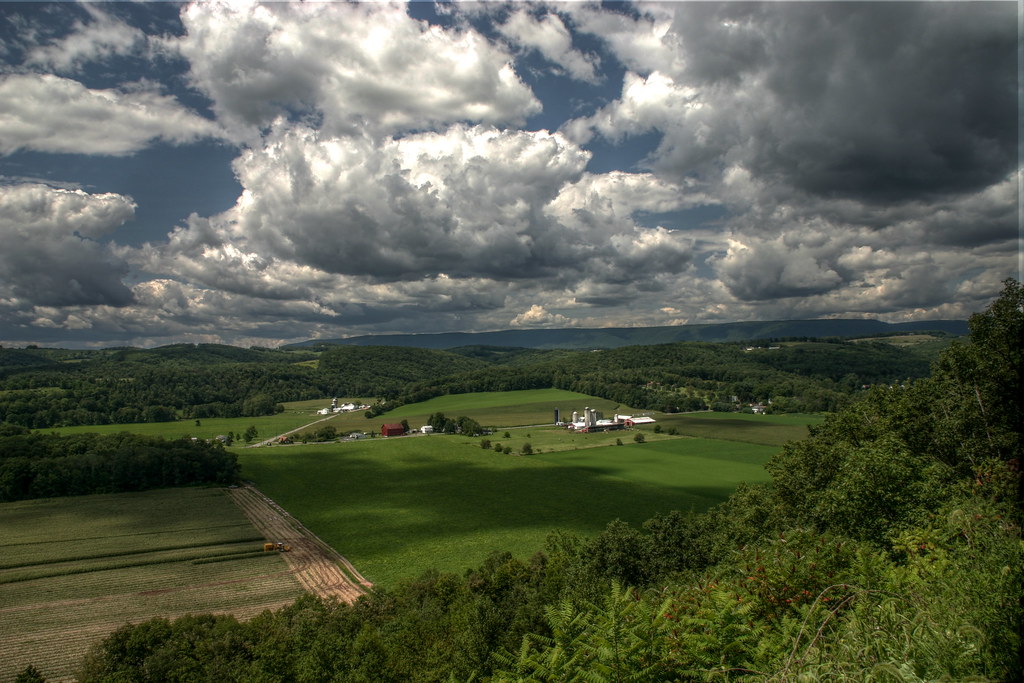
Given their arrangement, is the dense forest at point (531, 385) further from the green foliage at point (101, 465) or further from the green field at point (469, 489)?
the green foliage at point (101, 465)

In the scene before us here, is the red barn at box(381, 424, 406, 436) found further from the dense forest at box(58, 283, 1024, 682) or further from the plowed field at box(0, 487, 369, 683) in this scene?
the dense forest at box(58, 283, 1024, 682)

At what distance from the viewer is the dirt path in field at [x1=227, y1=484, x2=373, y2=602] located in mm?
35781

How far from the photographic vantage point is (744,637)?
23.3 ft

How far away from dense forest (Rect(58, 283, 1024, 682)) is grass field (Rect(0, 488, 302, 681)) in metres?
7.08

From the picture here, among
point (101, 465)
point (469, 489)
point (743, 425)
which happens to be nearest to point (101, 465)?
point (101, 465)

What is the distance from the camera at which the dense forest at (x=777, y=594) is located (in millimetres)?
6094

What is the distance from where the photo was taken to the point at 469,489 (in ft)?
208

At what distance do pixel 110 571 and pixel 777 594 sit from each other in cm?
4629

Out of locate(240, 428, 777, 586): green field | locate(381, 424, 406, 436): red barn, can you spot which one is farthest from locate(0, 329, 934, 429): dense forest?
locate(240, 428, 777, 586): green field

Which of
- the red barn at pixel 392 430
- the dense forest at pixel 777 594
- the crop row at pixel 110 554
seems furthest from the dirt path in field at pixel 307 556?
the red barn at pixel 392 430

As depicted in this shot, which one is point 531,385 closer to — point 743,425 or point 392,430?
point 392,430

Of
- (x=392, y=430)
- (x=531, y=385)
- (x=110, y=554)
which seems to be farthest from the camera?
(x=531, y=385)

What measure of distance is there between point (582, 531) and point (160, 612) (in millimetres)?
31398

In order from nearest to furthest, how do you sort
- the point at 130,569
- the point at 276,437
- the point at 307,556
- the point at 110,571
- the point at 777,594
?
1. the point at 777,594
2. the point at 110,571
3. the point at 130,569
4. the point at 307,556
5. the point at 276,437
